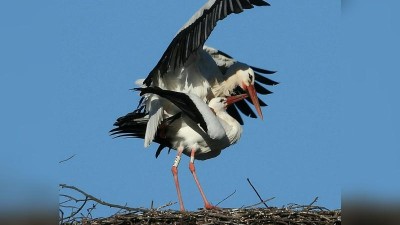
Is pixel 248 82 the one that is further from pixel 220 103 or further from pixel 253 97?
pixel 220 103

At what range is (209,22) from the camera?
17.4ft

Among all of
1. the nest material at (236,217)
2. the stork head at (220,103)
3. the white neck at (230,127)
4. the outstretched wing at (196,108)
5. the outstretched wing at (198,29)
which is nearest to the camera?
the nest material at (236,217)

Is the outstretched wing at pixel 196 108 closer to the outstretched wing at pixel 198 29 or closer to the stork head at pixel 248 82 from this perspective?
the outstretched wing at pixel 198 29

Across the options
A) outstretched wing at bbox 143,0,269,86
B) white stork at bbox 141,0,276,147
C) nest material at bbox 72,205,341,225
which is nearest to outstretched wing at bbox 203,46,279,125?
white stork at bbox 141,0,276,147

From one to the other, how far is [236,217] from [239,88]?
2152 millimetres

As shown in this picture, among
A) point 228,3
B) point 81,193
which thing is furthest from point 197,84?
point 81,193

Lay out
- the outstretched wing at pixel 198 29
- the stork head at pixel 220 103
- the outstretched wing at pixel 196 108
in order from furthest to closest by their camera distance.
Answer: the stork head at pixel 220 103 < the outstretched wing at pixel 196 108 < the outstretched wing at pixel 198 29

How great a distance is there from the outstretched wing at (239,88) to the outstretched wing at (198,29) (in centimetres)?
80

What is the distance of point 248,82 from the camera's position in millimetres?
6297

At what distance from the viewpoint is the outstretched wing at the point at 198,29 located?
5.20 m

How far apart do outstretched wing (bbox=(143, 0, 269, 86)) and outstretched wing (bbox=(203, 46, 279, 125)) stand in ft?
2.63

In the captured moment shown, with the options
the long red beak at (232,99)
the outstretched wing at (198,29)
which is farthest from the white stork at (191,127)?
the outstretched wing at (198,29)
